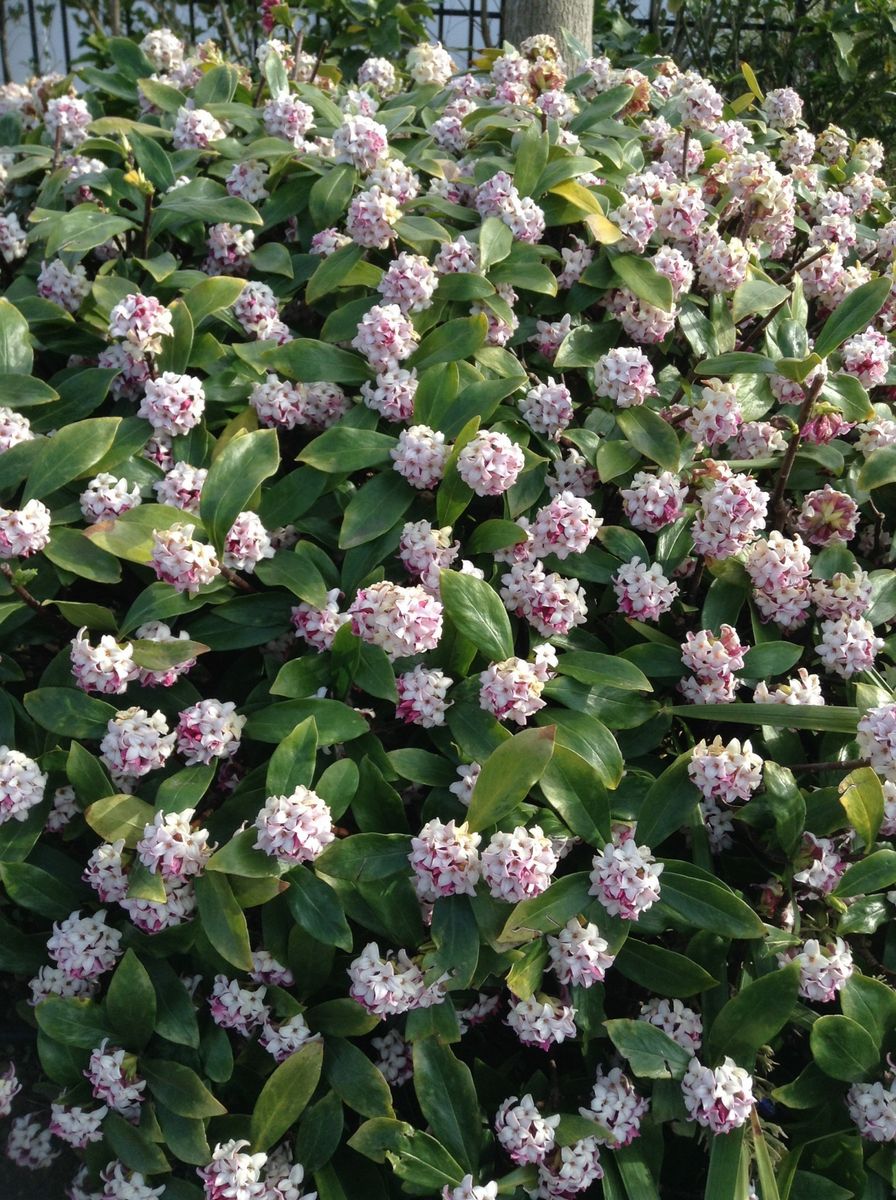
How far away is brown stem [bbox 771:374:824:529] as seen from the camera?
2.05 m

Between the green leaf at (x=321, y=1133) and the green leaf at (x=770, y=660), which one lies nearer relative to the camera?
the green leaf at (x=321, y=1133)

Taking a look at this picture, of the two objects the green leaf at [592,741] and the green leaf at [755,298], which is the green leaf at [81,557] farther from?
the green leaf at [755,298]

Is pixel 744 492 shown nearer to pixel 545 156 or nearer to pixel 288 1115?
pixel 545 156

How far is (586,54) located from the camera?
12.0ft

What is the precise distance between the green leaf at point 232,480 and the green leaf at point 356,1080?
0.81 m

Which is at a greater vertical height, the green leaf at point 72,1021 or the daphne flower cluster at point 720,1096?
the daphne flower cluster at point 720,1096

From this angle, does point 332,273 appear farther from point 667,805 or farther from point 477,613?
point 667,805

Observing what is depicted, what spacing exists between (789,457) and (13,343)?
1.43 m

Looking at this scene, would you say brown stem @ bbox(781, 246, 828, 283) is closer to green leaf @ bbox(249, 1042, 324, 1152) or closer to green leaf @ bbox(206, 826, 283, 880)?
green leaf @ bbox(206, 826, 283, 880)

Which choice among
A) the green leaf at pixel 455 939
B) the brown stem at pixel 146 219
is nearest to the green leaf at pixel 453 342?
the brown stem at pixel 146 219

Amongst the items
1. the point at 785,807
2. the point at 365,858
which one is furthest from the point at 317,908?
the point at 785,807

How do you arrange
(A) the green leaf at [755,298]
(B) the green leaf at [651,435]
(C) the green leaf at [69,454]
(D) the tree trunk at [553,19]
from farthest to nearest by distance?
(D) the tree trunk at [553,19] → (A) the green leaf at [755,298] → (B) the green leaf at [651,435] → (C) the green leaf at [69,454]

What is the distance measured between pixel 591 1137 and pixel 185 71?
2.73 meters

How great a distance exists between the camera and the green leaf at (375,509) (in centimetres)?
189
